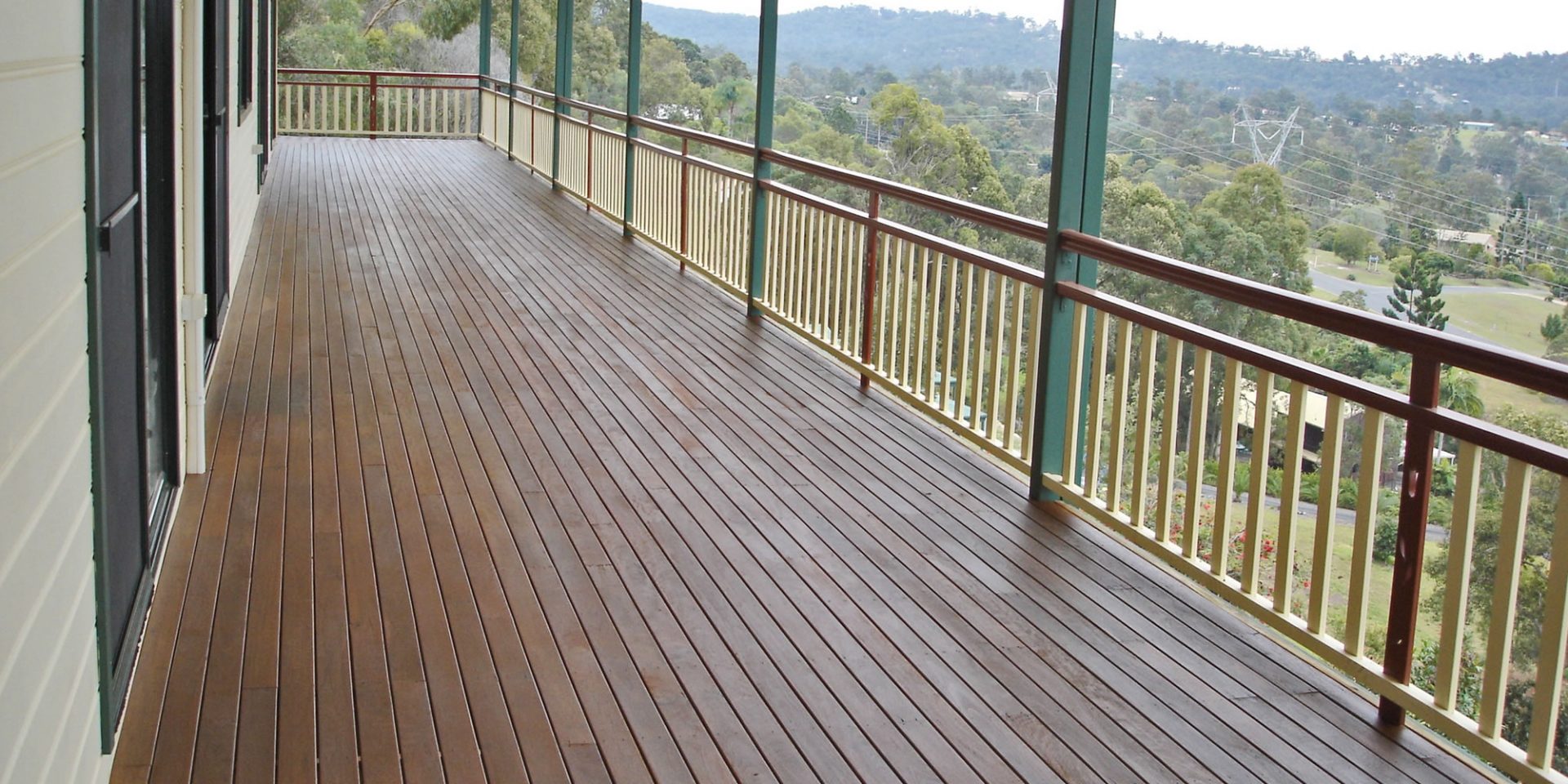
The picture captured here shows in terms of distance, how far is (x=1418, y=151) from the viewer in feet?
9.61

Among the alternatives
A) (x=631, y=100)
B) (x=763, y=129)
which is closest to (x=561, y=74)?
(x=631, y=100)

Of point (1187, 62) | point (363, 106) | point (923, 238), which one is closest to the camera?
point (1187, 62)

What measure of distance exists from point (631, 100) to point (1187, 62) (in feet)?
22.3

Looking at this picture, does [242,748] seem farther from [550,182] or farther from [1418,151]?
[550,182]

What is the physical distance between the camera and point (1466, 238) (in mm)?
2713

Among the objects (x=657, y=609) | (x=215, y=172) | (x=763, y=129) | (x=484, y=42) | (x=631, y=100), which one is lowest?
(x=657, y=609)

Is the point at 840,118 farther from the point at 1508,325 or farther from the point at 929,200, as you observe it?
the point at 1508,325

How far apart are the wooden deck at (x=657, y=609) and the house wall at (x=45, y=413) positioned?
A: 0.61 metres

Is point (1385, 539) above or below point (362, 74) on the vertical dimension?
below

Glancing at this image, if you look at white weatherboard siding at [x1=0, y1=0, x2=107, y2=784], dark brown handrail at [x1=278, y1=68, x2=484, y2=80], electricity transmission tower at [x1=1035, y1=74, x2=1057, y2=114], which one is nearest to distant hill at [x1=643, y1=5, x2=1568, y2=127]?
electricity transmission tower at [x1=1035, y1=74, x2=1057, y2=114]

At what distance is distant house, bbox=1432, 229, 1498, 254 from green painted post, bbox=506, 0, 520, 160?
1397cm

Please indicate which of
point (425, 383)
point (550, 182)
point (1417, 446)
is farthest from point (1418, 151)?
point (550, 182)

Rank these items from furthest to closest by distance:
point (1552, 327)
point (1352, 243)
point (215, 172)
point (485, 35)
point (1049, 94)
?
1. point (485, 35)
2. point (215, 172)
3. point (1049, 94)
4. point (1352, 243)
5. point (1552, 327)

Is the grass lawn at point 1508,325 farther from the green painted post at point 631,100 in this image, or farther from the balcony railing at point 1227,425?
the green painted post at point 631,100
